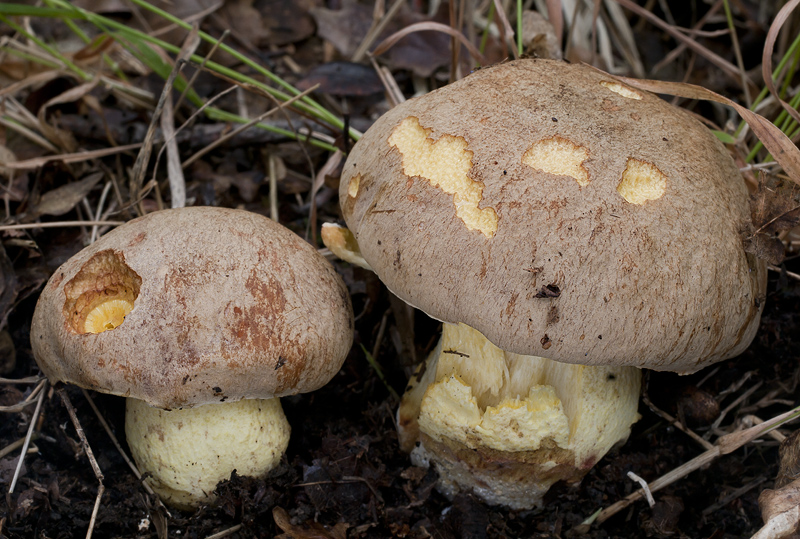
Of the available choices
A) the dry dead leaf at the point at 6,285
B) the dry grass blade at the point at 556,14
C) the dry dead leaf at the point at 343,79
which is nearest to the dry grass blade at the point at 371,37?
the dry dead leaf at the point at 343,79

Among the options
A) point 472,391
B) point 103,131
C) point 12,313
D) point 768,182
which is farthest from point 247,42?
point 768,182

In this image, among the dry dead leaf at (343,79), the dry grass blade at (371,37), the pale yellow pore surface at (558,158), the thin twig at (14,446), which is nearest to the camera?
the pale yellow pore surface at (558,158)

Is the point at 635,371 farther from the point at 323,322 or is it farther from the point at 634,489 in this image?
the point at 323,322

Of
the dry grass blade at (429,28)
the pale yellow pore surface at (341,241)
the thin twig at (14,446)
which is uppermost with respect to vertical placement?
the dry grass blade at (429,28)

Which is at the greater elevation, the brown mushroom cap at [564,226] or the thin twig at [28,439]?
the brown mushroom cap at [564,226]

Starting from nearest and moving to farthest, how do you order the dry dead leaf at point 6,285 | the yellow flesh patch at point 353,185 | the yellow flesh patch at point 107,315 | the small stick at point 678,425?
the yellow flesh patch at point 107,315 < the yellow flesh patch at point 353,185 < the small stick at point 678,425 < the dry dead leaf at point 6,285

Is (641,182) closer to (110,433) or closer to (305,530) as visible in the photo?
(305,530)

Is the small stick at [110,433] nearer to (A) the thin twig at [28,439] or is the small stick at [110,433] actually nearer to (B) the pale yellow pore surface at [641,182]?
(A) the thin twig at [28,439]

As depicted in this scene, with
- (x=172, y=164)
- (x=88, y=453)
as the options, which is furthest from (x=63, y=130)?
(x=88, y=453)

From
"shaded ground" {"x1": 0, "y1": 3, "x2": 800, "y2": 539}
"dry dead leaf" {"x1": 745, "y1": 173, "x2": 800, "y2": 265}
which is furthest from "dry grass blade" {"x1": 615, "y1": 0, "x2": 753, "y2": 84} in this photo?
"dry dead leaf" {"x1": 745, "y1": 173, "x2": 800, "y2": 265}
